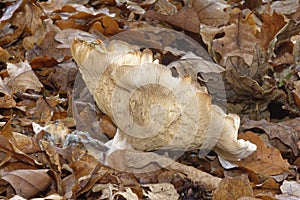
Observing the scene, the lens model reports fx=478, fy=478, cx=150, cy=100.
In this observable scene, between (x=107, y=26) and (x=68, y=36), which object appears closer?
(x=68, y=36)

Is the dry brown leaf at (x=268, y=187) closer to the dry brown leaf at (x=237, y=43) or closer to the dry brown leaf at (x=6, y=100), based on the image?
the dry brown leaf at (x=237, y=43)

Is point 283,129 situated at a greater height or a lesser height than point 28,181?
lesser

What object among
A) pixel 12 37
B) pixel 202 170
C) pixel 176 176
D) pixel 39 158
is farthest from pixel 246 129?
pixel 12 37

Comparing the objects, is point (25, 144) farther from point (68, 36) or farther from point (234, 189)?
point (68, 36)

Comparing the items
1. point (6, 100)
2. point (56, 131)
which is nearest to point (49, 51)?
point (6, 100)

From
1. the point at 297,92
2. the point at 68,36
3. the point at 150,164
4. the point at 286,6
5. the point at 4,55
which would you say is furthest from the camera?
the point at 286,6

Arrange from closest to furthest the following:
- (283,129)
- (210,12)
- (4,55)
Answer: (283,129) → (4,55) → (210,12)

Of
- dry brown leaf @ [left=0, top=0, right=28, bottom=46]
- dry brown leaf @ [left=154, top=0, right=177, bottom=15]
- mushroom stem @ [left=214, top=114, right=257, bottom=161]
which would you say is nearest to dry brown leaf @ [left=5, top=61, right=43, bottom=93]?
dry brown leaf @ [left=0, top=0, right=28, bottom=46]
